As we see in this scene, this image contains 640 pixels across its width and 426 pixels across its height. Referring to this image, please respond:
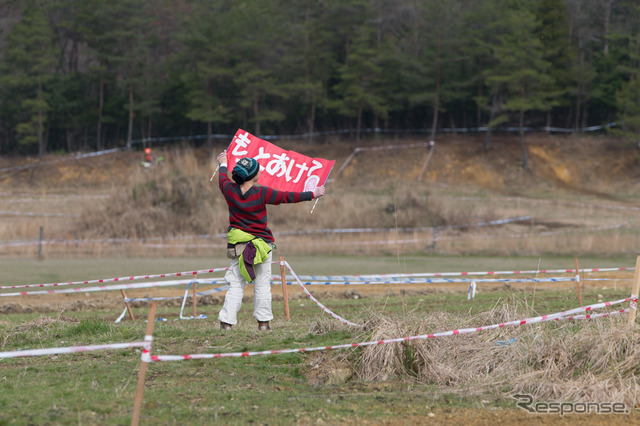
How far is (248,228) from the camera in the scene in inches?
356

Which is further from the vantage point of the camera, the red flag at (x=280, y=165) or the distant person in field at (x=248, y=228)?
the red flag at (x=280, y=165)

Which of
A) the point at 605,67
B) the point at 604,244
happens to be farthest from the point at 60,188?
the point at 605,67

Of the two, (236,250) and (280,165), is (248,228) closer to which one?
(236,250)

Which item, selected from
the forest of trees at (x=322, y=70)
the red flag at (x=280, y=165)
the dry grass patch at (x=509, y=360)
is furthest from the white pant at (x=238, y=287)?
the forest of trees at (x=322, y=70)

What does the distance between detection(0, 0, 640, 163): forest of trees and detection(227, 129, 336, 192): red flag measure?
39370mm

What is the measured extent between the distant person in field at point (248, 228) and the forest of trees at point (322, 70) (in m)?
40.8

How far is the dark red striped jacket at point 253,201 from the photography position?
352 inches

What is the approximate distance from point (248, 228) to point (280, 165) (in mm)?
1602

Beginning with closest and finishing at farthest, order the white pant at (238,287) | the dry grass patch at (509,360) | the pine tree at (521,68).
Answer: the dry grass patch at (509,360)
the white pant at (238,287)
the pine tree at (521,68)

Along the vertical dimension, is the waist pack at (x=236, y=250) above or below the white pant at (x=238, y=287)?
above

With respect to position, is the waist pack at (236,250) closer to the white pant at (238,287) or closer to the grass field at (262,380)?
the white pant at (238,287)

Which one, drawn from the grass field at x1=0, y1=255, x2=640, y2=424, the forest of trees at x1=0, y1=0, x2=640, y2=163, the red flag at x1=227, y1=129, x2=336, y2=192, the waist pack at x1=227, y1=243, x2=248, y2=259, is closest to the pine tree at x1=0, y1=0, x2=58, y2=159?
the forest of trees at x1=0, y1=0, x2=640, y2=163

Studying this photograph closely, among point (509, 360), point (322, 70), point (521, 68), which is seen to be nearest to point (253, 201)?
point (509, 360)

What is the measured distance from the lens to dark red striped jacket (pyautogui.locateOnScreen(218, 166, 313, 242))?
8930 mm
